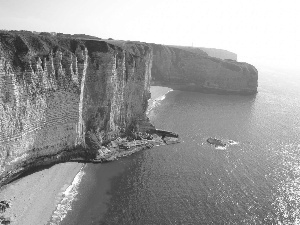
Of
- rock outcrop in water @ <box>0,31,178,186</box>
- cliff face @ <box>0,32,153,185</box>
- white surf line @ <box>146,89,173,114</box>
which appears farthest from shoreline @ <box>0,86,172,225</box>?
white surf line @ <box>146,89,173,114</box>

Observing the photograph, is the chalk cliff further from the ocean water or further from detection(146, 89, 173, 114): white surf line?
the ocean water

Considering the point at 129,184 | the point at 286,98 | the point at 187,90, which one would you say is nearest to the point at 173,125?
the point at 129,184

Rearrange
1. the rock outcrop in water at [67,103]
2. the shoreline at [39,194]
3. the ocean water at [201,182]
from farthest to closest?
the rock outcrop in water at [67,103], the ocean water at [201,182], the shoreline at [39,194]

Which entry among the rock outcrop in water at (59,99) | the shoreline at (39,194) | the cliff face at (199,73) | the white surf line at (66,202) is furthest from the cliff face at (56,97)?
the cliff face at (199,73)

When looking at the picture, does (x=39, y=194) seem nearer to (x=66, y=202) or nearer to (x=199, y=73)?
(x=66, y=202)

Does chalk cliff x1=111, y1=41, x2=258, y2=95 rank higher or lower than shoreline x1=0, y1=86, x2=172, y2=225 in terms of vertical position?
higher

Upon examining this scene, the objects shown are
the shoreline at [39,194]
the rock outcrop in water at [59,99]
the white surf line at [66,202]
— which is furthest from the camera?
the rock outcrop in water at [59,99]

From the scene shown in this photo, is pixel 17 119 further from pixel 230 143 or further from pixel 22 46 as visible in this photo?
pixel 230 143

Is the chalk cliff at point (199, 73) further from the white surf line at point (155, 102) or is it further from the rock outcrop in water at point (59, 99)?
the rock outcrop in water at point (59, 99)
